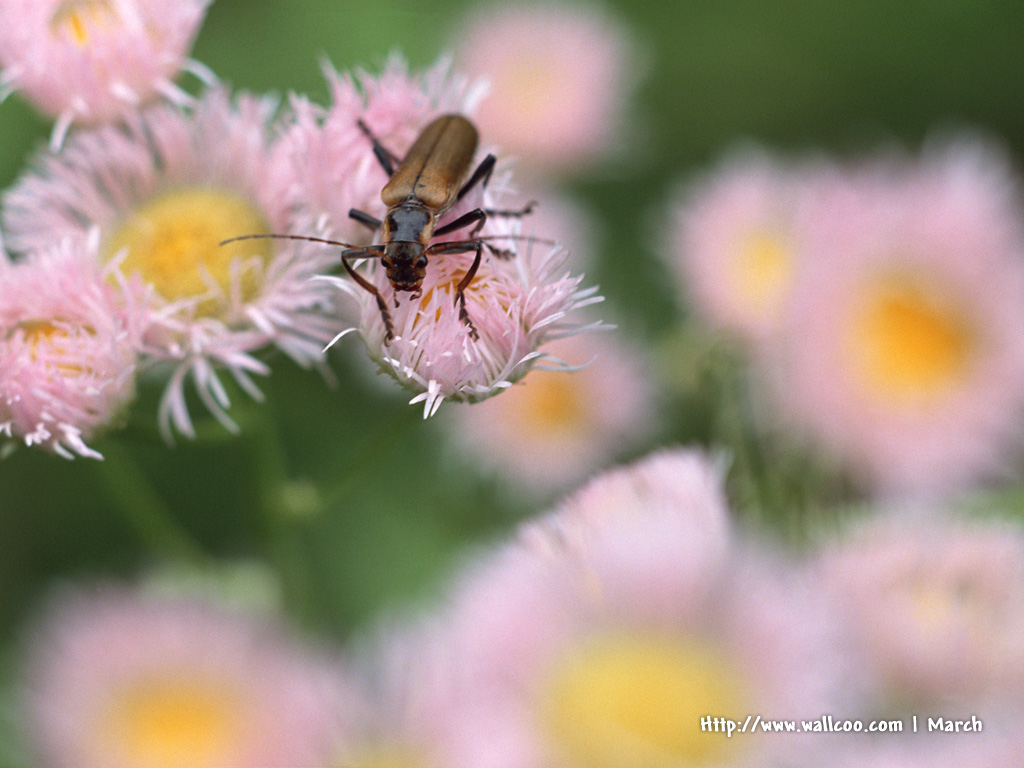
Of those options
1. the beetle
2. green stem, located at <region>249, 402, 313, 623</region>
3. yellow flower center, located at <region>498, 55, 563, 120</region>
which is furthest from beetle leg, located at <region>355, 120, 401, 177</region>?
yellow flower center, located at <region>498, 55, 563, 120</region>

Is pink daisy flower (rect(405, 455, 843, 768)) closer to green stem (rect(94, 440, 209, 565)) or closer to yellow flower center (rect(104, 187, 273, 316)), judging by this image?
yellow flower center (rect(104, 187, 273, 316))

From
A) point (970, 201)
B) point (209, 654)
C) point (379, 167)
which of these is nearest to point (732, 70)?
point (970, 201)

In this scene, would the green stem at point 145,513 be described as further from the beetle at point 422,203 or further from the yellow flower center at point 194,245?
the beetle at point 422,203

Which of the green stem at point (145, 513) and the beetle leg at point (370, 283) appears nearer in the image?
the beetle leg at point (370, 283)

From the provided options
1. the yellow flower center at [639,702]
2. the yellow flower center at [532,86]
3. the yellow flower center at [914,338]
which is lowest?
the yellow flower center at [639,702]

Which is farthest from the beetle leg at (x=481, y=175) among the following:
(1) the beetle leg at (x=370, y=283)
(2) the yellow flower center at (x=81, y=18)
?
(2) the yellow flower center at (x=81, y=18)

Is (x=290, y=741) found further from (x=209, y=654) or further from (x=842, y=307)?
(x=842, y=307)
